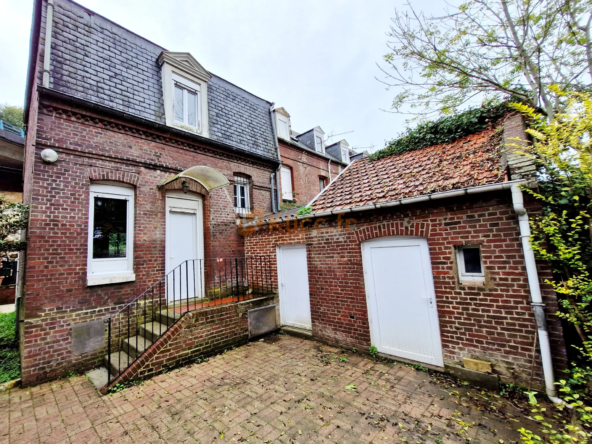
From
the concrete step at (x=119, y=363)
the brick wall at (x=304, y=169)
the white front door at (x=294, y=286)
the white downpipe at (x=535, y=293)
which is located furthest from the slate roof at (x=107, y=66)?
the white downpipe at (x=535, y=293)

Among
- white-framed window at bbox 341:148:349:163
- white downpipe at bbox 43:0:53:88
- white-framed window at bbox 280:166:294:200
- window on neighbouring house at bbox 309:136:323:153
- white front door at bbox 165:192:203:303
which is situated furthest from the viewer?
white-framed window at bbox 341:148:349:163

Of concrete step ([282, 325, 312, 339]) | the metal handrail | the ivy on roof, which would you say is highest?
the ivy on roof

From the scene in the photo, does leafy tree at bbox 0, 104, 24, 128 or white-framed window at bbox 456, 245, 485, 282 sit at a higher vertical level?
leafy tree at bbox 0, 104, 24, 128

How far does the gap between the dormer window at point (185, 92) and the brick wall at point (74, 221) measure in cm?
81

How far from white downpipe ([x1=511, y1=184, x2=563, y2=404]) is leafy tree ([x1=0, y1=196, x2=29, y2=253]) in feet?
27.3

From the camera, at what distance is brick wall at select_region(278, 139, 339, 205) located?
1285cm

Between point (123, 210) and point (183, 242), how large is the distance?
1.59 metres

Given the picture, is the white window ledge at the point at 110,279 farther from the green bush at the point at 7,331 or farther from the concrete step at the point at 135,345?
the green bush at the point at 7,331

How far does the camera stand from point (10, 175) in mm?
10977

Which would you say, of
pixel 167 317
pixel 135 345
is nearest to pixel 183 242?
pixel 167 317

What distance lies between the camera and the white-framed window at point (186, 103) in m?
7.19

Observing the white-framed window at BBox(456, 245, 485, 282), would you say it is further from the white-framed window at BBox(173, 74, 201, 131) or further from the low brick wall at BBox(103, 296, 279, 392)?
the white-framed window at BBox(173, 74, 201, 131)

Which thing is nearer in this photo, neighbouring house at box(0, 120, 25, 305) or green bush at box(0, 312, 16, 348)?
green bush at box(0, 312, 16, 348)

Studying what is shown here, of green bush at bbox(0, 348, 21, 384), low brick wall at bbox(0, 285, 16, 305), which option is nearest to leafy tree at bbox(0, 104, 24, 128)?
low brick wall at bbox(0, 285, 16, 305)
